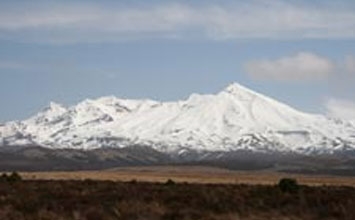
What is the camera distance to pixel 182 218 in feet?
96.5

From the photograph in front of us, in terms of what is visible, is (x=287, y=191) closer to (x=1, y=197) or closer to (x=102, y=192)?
(x=102, y=192)

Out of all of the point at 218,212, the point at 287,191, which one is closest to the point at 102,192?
the point at 287,191

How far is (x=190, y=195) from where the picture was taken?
129ft

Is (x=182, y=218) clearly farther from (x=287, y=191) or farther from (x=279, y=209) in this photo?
(x=287, y=191)

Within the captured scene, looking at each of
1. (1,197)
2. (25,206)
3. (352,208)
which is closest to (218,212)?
(352,208)

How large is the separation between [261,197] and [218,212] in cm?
790

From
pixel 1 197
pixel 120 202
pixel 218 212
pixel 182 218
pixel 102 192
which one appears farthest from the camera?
pixel 102 192

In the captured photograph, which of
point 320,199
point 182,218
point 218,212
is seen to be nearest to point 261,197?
point 320,199

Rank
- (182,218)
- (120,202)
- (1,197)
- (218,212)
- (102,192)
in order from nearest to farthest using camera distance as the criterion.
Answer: (182,218)
(218,212)
(120,202)
(1,197)
(102,192)

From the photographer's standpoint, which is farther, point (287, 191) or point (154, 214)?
point (287, 191)

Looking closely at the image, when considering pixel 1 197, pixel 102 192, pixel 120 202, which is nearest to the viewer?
pixel 120 202

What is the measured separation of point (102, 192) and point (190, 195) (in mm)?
5140

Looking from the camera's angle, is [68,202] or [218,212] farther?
[68,202]

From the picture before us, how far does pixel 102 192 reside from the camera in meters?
42.3
